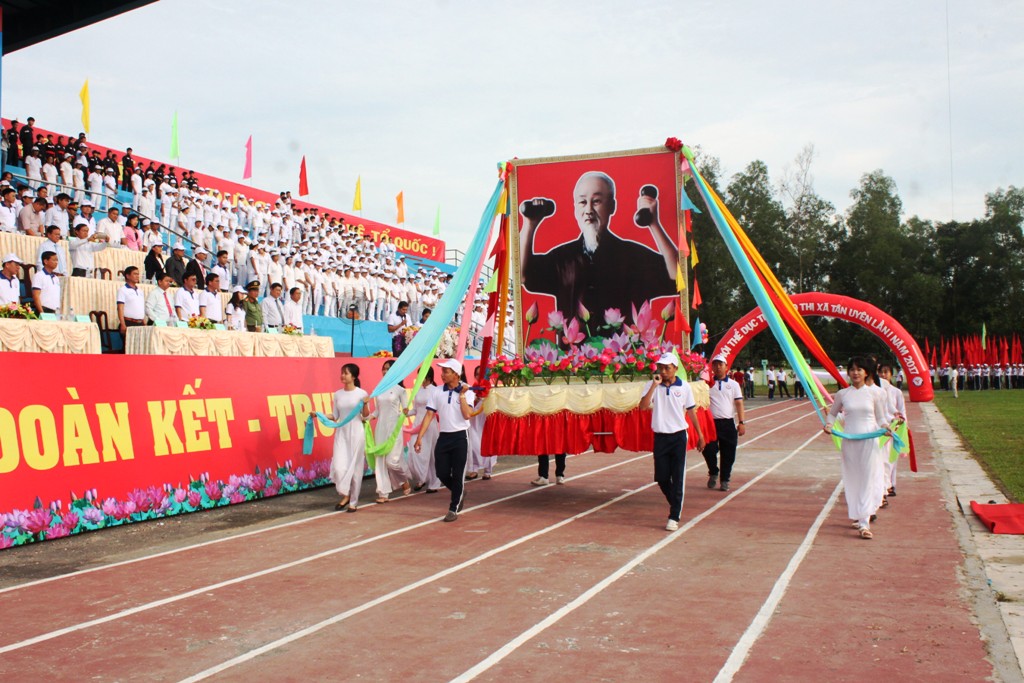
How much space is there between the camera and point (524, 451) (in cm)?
1098

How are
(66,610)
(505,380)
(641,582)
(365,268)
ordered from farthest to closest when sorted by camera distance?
(365,268) → (505,380) → (641,582) → (66,610)

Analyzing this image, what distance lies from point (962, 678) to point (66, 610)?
6024mm

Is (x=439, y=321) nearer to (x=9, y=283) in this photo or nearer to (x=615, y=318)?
(x=615, y=318)

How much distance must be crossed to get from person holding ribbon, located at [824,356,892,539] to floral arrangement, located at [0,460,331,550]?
7.47 m

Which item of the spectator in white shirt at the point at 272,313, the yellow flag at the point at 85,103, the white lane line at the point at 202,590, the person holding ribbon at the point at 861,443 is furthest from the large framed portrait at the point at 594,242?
the yellow flag at the point at 85,103

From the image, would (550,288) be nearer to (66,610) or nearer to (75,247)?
(66,610)

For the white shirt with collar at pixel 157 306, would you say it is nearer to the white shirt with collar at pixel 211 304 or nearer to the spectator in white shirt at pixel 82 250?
the white shirt with collar at pixel 211 304

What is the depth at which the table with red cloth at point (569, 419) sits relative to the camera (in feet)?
34.7

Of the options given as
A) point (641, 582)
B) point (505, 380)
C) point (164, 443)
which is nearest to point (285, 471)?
point (164, 443)

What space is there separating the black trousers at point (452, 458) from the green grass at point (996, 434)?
681 cm

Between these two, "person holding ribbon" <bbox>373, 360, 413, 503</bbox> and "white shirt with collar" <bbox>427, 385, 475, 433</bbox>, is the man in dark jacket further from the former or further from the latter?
"white shirt with collar" <bbox>427, 385, 475, 433</bbox>

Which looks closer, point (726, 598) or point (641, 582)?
point (726, 598)

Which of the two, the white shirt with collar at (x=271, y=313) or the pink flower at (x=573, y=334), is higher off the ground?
the white shirt with collar at (x=271, y=313)

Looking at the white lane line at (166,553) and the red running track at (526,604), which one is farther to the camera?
the white lane line at (166,553)
